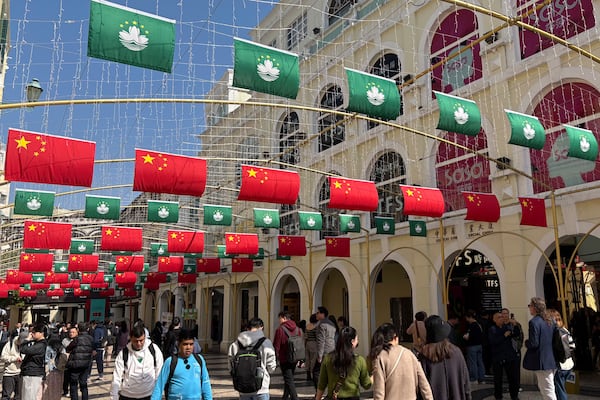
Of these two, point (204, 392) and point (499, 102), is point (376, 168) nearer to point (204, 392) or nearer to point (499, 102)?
point (499, 102)

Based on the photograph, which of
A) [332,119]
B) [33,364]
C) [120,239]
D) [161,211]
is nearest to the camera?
[33,364]

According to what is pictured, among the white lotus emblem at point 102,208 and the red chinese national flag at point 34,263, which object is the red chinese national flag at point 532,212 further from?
the red chinese national flag at point 34,263

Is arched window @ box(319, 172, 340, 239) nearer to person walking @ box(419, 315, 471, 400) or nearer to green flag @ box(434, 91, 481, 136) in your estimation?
green flag @ box(434, 91, 481, 136)

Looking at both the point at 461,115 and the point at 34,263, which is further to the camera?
the point at 34,263

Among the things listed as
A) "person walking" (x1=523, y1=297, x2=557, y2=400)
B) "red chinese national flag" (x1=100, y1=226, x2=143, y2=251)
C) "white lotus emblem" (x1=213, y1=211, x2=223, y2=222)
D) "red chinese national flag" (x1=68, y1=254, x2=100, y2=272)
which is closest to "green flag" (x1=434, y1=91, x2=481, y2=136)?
"person walking" (x1=523, y1=297, x2=557, y2=400)

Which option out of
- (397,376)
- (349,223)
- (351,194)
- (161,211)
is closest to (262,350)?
(397,376)

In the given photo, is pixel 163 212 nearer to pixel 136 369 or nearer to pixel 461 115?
pixel 461 115

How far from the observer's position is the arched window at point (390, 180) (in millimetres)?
16156

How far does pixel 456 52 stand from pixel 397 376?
39.4ft

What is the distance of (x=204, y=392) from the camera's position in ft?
15.1

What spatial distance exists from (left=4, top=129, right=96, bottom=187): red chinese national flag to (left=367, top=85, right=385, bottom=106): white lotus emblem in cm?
462

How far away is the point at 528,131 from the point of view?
8.86 meters

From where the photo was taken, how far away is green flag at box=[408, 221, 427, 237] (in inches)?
546

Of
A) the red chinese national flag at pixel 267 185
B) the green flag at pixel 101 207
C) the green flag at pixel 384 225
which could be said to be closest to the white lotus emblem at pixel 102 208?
the green flag at pixel 101 207
